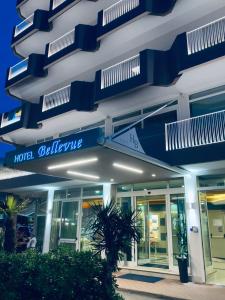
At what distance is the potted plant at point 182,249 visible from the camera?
9.50 meters

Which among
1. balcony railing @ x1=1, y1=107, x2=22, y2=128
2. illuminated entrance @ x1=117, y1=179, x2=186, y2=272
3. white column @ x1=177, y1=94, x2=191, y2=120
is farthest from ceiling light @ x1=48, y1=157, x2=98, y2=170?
balcony railing @ x1=1, y1=107, x2=22, y2=128

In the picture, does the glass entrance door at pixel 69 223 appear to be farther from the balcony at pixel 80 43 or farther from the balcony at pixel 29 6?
the balcony at pixel 29 6

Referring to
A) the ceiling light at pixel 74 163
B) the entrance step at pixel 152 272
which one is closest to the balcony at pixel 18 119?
the ceiling light at pixel 74 163

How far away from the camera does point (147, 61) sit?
11.5 meters

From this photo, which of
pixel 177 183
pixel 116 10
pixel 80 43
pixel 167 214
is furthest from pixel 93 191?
pixel 116 10

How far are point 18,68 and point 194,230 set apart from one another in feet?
52.5

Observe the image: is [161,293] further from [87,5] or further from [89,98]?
[87,5]

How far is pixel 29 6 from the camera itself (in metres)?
19.9

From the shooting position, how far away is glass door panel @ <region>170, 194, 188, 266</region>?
10.7 metres

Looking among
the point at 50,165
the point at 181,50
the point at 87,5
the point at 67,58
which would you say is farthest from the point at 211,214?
the point at 87,5

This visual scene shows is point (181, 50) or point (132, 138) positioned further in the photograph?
point (181, 50)

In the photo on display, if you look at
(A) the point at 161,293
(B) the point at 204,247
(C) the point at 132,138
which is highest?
(C) the point at 132,138

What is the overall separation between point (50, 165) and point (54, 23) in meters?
12.2

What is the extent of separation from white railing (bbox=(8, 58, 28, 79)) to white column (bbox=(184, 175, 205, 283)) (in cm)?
1373
